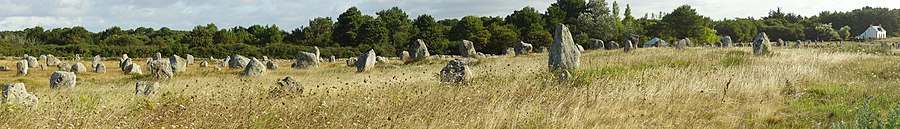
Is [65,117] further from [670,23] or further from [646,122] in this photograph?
[670,23]

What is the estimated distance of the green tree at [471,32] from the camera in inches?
1950

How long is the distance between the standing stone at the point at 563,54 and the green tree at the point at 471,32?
3705 cm

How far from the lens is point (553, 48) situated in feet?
39.2

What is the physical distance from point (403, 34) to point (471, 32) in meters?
10.3

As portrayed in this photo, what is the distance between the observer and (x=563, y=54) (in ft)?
38.2

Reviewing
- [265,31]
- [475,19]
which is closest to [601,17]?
[475,19]

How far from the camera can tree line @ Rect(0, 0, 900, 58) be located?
171ft

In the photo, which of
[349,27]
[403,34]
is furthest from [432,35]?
[349,27]

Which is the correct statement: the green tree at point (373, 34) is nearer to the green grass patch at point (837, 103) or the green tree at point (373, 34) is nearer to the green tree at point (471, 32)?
the green tree at point (471, 32)

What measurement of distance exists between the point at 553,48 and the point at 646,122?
5966 mm

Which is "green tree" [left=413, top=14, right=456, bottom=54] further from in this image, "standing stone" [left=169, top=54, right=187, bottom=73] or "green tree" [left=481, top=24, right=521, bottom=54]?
"standing stone" [left=169, top=54, right=187, bottom=73]

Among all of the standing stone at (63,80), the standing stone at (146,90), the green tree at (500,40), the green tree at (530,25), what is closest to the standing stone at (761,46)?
the standing stone at (146,90)

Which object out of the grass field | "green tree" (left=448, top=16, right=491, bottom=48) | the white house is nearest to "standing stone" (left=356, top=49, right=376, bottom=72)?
the grass field

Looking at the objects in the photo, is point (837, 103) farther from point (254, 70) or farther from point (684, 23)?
point (684, 23)
